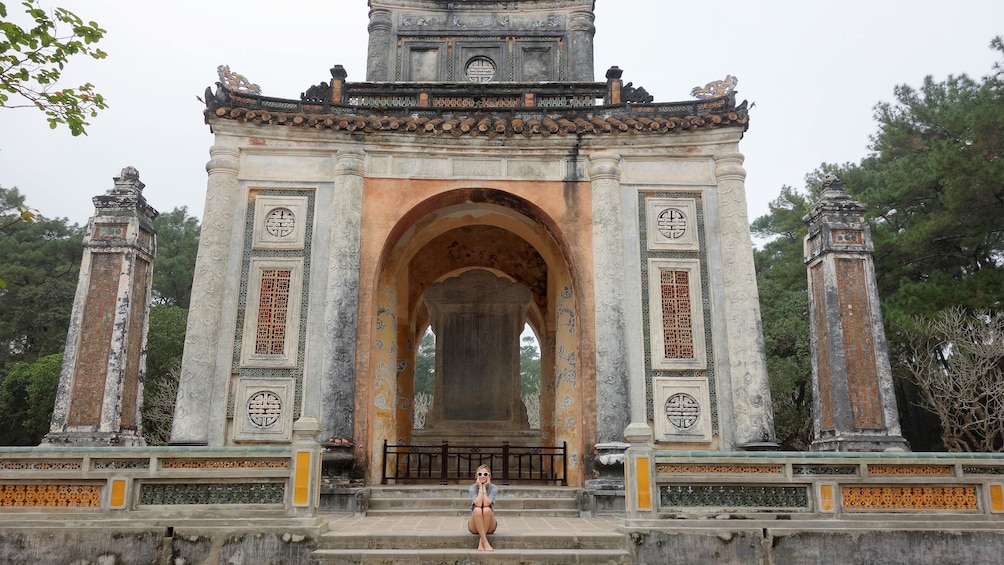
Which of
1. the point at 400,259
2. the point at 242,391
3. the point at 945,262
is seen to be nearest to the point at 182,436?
the point at 242,391

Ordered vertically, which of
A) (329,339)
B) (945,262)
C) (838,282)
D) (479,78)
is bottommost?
(329,339)

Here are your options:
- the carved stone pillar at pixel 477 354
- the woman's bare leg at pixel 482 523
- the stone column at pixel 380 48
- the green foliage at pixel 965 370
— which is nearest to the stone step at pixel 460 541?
the woman's bare leg at pixel 482 523

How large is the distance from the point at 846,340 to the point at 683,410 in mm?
2784

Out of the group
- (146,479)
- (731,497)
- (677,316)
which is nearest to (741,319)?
(677,316)

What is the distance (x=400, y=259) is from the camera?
15.1m

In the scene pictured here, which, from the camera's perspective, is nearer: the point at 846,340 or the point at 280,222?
the point at 846,340

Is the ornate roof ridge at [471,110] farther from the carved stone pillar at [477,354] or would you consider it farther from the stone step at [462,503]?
the stone step at [462,503]

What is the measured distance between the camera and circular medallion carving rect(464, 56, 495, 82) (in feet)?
55.3

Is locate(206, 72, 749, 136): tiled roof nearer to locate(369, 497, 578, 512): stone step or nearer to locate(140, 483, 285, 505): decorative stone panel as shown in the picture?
locate(369, 497, 578, 512): stone step

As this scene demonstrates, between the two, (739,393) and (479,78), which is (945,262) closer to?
(739,393)

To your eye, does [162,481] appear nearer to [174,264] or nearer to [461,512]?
[461,512]

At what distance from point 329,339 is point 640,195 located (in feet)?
20.1

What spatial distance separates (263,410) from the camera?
39.7ft

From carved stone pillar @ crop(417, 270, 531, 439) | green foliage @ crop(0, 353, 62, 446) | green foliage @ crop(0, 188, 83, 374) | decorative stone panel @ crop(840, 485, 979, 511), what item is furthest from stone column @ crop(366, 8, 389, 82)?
green foliage @ crop(0, 188, 83, 374)
